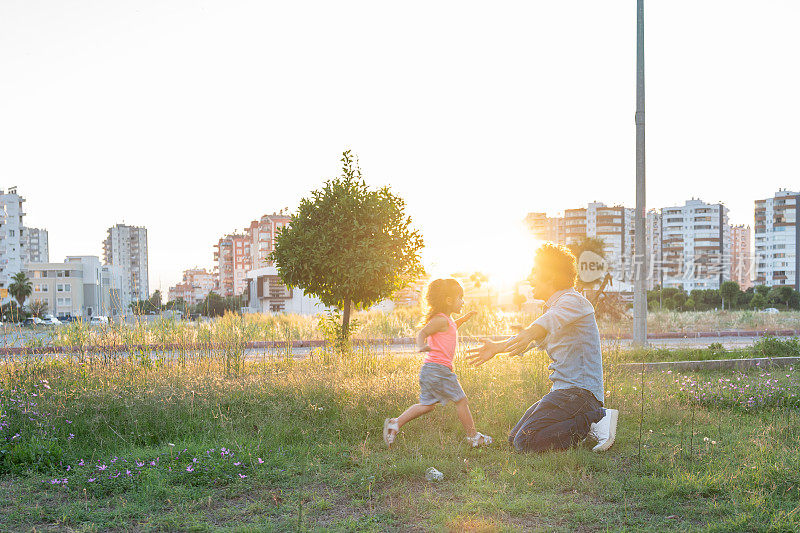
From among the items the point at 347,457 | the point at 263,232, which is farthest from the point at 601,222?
the point at 347,457

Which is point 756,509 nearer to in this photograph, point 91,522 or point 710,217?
point 91,522

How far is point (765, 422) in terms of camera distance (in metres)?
5.84

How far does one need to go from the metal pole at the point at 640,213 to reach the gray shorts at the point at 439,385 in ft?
25.6

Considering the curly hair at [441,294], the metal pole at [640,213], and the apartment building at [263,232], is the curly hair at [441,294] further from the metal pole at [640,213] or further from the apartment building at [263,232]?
the apartment building at [263,232]

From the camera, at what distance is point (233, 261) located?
136 metres

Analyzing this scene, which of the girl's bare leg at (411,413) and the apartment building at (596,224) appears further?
the apartment building at (596,224)

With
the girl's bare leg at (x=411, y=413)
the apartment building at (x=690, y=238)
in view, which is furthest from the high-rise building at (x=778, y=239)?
the girl's bare leg at (x=411, y=413)

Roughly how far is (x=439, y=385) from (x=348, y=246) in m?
4.67

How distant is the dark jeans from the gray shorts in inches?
23.9

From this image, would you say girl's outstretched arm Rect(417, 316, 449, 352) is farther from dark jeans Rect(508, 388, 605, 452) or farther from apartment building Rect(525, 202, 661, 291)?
apartment building Rect(525, 202, 661, 291)

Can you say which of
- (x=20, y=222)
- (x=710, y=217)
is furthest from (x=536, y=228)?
(x=20, y=222)

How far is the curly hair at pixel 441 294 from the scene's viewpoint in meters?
5.39

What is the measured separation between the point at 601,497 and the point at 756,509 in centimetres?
85

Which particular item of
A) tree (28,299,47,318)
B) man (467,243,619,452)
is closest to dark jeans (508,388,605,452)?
man (467,243,619,452)
